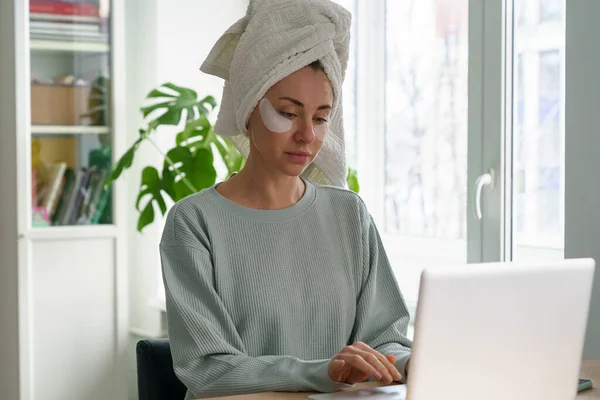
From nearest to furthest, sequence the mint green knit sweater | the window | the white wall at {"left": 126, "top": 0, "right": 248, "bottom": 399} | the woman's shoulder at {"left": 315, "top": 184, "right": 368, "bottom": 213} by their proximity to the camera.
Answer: the mint green knit sweater
the woman's shoulder at {"left": 315, "top": 184, "right": 368, "bottom": 213}
the window
the white wall at {"left": 126, "top": 0, "right": 248, "bottom": 399}

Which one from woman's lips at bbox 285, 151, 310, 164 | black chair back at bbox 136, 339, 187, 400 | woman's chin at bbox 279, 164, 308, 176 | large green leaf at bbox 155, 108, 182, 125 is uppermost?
large green leaf at bbox 155, 108, 182, 125

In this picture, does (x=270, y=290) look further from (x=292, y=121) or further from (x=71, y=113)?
(x=71, y=113)

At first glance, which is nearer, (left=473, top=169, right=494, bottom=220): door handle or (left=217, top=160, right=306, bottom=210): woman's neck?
(left=217, top=160, right=306, bottom=210): woman's neck

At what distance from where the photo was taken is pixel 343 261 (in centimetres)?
182

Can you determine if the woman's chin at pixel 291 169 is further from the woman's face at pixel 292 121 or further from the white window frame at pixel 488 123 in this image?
the white window frame at pixel 488 123

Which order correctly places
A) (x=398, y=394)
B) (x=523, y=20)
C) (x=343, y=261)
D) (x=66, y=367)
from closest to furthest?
(x=398, y=394), (x=343, y=261), (x=523, y=20), (x=66, y=367)

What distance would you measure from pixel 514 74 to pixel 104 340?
1.94 metres

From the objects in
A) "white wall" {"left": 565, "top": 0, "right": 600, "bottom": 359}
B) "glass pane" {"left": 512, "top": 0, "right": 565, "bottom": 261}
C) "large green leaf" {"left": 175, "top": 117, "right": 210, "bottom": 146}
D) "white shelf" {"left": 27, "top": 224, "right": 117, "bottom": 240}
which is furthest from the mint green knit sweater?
"white shelf" {"left": 27, "top": 224, "right": 117, "bottom": 240}

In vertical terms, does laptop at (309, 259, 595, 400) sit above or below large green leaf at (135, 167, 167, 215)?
below

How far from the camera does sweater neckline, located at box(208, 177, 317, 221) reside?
1770 millimetres

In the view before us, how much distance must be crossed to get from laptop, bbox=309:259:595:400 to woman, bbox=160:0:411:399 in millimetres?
366

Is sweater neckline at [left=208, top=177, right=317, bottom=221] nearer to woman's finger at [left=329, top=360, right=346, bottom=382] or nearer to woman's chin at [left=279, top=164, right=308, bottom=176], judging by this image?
woman's chin at [left=279, top=164, right=308, bottom=176]

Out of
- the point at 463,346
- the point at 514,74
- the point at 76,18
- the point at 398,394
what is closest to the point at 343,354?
the point at 398,394

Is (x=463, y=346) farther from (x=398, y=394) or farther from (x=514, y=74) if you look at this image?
(x=514, y=74)
